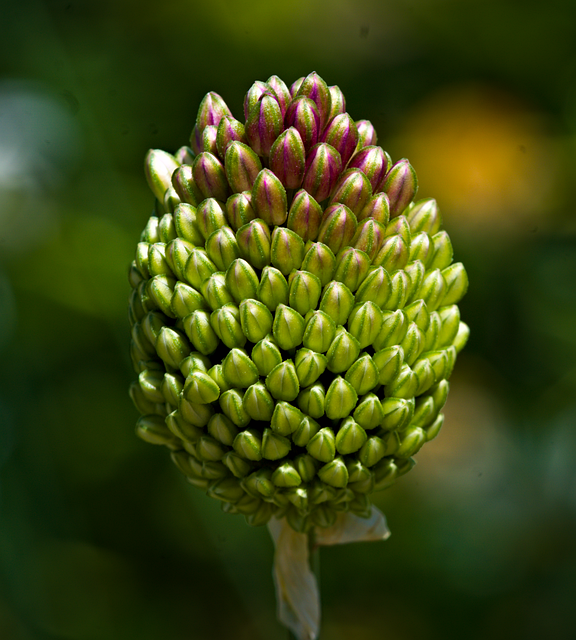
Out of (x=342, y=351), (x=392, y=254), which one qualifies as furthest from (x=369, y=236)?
(x=342, y=351)

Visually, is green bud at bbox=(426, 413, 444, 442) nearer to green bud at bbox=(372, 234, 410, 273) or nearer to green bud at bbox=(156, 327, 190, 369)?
green bud at bbox=(372, 234, 410, 273)

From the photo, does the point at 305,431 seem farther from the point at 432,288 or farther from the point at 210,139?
the point at 210,139

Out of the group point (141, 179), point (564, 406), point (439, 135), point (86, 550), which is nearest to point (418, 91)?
point (439, 135)

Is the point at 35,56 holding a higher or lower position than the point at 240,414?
higher

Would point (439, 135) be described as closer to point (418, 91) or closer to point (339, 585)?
point (418, 91)

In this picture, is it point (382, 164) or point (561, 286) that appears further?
point (561, 286)
